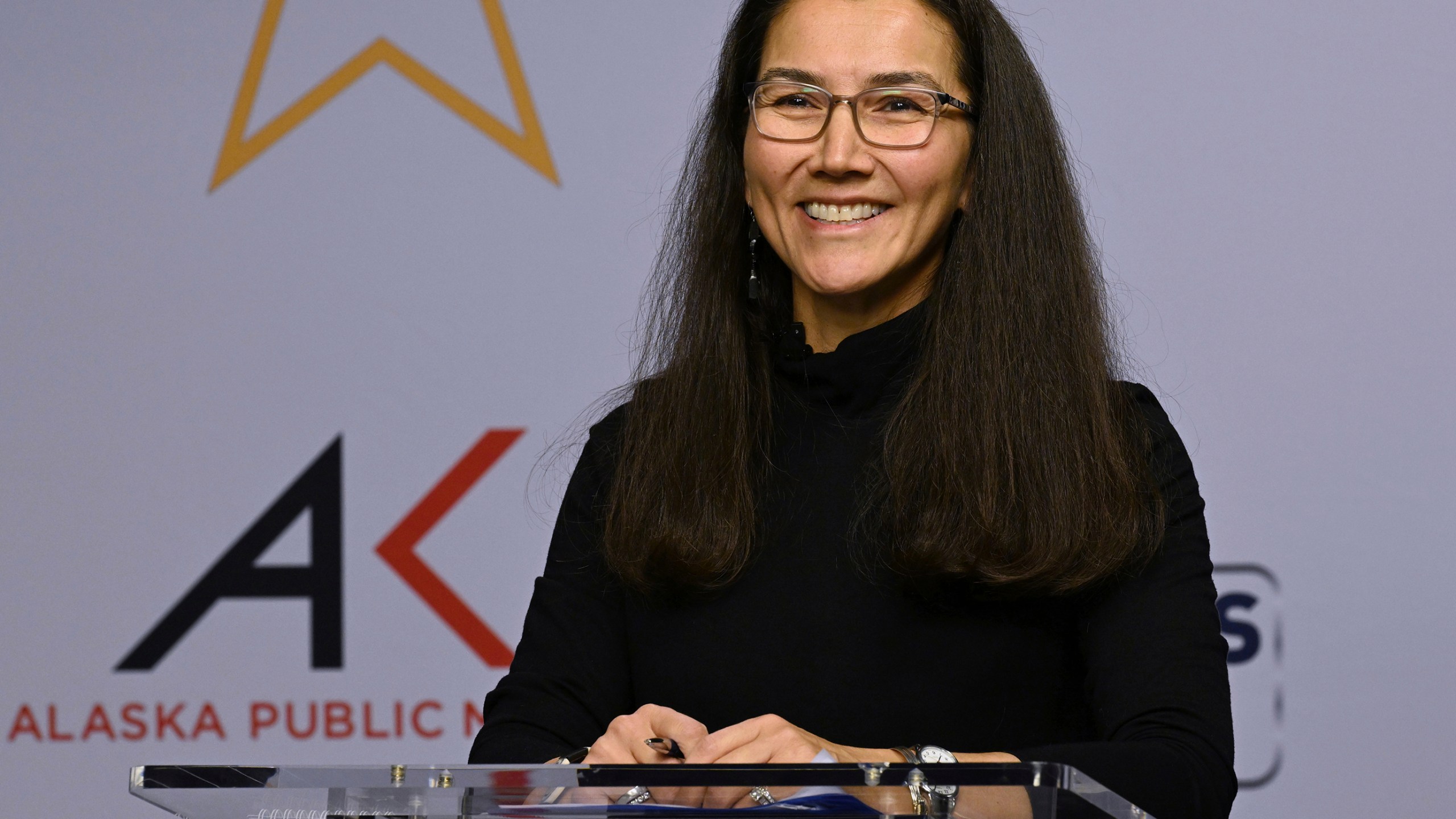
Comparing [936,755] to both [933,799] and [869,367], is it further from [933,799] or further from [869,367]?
[869,367]

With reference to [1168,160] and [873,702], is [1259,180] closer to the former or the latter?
[1168,160]

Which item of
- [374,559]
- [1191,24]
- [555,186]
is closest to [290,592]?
[374,559]

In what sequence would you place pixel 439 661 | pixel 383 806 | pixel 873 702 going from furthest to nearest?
pixel 439 661
pixel 873 702
pixel 383 806

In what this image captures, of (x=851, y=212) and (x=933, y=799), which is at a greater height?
(x=851, y=212)

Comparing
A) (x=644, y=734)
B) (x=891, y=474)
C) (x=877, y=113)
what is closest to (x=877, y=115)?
(x=877, y=113)

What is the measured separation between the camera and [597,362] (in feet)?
8.04

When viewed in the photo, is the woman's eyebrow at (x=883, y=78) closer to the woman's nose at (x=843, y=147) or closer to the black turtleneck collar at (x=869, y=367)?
the woman's nose at (x=843, y=147)

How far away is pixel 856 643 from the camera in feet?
4.02

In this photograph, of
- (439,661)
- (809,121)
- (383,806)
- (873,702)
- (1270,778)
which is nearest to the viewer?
(383,806)

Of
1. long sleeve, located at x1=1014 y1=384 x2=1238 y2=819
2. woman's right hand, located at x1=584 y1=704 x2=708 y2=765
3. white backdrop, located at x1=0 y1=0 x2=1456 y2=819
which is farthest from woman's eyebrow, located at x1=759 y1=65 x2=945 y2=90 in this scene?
white backdrop, located at x1=0 y1=0 x2=1456 y2=819

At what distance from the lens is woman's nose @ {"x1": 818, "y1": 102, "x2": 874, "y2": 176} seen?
4.17 feet

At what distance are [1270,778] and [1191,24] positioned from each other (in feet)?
4.17

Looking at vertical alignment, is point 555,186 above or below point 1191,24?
below

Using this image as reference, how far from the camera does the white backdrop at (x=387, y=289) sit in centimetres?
233
